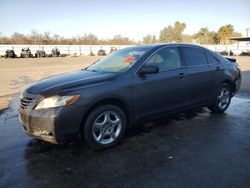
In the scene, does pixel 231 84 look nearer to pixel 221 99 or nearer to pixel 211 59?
pixel 221 99

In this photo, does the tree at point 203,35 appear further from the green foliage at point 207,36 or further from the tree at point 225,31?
the tree at point 225,31

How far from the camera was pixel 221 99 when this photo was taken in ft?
21.1

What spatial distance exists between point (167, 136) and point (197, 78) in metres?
1.48

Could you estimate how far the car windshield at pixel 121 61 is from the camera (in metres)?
4.77

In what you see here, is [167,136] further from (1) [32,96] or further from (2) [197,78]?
(1) [32,96]

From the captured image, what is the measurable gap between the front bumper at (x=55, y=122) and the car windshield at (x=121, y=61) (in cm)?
127

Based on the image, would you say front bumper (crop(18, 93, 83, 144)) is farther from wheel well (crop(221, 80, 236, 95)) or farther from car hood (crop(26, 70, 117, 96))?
wheel well (crop(221, 80, 236, 95))

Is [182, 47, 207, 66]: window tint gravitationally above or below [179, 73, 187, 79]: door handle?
above

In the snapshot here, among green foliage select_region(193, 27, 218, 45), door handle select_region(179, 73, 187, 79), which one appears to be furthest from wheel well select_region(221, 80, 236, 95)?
green foliage select_region(193, 27, 218, 45)

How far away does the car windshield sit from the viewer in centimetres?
477

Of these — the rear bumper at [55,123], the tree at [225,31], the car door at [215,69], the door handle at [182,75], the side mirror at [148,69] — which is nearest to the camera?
the rear bumper at [55,123]

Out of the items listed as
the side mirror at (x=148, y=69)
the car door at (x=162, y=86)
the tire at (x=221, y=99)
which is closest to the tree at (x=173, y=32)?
the tire at (x=221, y=99)

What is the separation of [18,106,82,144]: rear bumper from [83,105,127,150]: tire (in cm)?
20

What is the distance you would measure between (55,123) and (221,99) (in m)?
4.22
